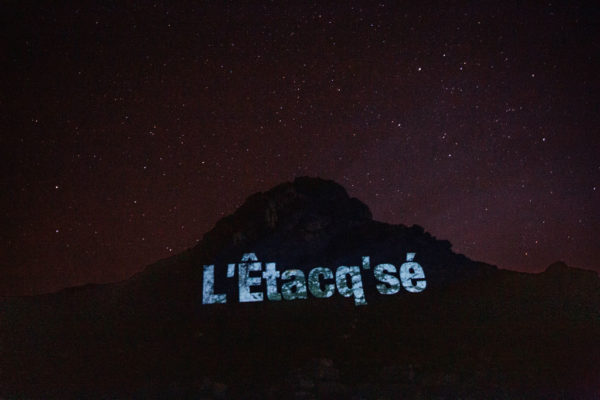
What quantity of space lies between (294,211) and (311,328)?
1310 centimetres

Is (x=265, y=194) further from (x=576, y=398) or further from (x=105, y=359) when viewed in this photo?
(x=576, y=398)

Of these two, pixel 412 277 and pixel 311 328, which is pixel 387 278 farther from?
pixel 311 328

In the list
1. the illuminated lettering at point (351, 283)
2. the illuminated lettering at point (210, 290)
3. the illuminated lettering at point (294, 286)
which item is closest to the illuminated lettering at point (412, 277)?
the illuminated lettering at point (351, 283)

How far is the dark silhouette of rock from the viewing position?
35.8 meters

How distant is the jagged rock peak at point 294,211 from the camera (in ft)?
167

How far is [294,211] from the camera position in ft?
171

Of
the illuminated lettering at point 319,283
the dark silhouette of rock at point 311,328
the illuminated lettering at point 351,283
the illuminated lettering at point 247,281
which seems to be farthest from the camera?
the illuminated lettering at point 351,283

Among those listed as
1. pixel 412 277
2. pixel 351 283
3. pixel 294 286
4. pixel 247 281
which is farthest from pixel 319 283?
pixel 412 277

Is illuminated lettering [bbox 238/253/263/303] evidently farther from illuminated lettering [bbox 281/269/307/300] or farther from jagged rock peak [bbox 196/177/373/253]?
jagged rock peak [bbox 196/177/373/253]

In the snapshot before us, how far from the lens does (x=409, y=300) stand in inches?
1810

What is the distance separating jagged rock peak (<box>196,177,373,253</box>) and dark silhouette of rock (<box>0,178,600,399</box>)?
0.15 metres

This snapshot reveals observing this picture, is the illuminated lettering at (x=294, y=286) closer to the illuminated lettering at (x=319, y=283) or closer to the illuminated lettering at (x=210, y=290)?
the illuminated lettering at (x=319, y=283)

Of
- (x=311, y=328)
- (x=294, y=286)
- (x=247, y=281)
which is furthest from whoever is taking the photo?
(x=311, y=328)

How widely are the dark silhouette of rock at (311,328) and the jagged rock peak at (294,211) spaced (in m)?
0.15
